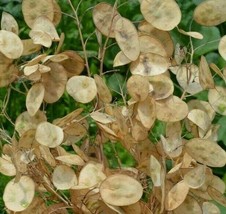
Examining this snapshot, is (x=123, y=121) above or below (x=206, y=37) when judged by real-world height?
above

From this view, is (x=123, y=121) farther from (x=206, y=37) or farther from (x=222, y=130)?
(x=206, y=37)

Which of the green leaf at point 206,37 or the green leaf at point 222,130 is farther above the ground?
the green leaf at point 206,37

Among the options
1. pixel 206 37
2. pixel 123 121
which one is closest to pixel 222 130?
pixel 206 37

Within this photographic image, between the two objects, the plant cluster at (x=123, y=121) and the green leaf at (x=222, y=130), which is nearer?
the plant cluster at (x=123, y=121)

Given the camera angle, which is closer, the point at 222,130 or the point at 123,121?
the point at 123,121

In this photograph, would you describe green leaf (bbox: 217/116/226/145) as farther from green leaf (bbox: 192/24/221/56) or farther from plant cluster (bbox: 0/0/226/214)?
plant cluster (bbox: 0/0/226/214)

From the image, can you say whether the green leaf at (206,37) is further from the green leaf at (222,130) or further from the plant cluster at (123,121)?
the plant cluster at (123,121)

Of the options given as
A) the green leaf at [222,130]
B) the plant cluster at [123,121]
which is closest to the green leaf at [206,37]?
the green leaf at [222,130]

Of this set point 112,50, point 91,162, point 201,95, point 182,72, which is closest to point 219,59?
point 201,95
